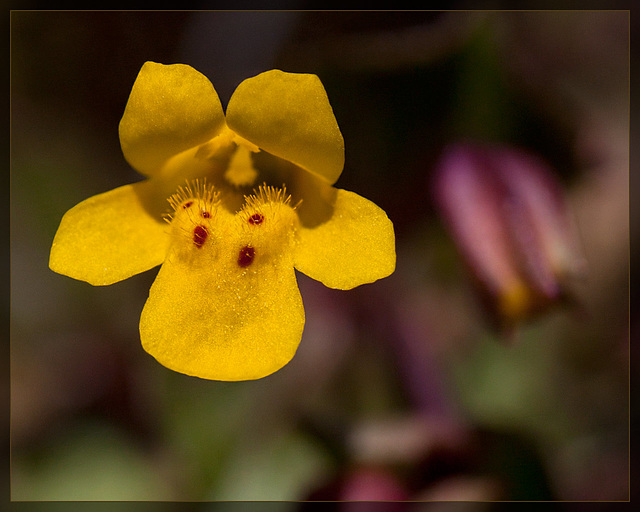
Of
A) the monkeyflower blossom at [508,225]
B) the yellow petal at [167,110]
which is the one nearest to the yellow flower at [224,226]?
the yellow petal at [167,110]

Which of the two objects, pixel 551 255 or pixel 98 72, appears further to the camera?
pixel 98 72

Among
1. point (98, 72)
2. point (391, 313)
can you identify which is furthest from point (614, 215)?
point (98, 72)

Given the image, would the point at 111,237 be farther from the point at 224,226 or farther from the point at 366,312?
the point at 366,312

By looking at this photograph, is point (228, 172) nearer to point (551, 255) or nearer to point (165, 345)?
point (165, 345)

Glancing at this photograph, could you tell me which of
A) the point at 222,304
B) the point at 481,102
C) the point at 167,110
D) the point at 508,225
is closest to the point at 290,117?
the point at 167,110

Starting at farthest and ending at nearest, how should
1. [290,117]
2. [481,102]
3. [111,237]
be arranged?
[481,102] < [111,237] < [290,117]

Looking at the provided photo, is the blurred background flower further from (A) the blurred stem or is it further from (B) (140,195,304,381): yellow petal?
(B) (140,195,304,381): yellow petal

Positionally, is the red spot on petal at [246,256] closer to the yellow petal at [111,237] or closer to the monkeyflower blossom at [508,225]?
the yellow petal at [111,237]
